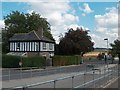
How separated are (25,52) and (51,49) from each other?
9170 mm

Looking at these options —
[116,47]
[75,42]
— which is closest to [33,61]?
[116,47]

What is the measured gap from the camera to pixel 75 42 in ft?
341

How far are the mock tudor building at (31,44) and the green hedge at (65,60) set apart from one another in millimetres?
6636

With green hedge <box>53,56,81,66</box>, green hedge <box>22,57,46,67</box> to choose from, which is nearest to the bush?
green hedge <box>22,57,46,67</box>

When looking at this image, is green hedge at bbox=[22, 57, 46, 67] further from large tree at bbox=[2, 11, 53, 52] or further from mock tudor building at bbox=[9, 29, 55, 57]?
large tree at bbox=[2, 11, 53, 52]

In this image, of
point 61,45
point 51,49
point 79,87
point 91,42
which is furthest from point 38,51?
point 79,87

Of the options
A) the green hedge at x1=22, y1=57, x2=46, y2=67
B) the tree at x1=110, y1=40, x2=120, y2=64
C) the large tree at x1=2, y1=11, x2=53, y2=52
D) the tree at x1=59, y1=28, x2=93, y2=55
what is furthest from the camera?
the large tree at x1=2, y1=11, x2=53, y2=52

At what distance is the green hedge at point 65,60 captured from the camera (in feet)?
254

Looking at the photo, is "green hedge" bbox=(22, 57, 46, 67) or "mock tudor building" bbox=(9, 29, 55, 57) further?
"mock tudor building" bbox=(9, 29, 55, 57)

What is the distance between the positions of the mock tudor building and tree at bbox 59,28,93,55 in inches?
435

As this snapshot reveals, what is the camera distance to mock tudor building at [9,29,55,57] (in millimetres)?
85250

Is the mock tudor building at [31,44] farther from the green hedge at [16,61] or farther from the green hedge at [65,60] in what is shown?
the green hedge at [16,61]

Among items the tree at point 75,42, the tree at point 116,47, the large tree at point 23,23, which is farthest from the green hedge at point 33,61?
the large tree at point 23,23

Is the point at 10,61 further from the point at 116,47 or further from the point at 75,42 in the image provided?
the point at 75,42
